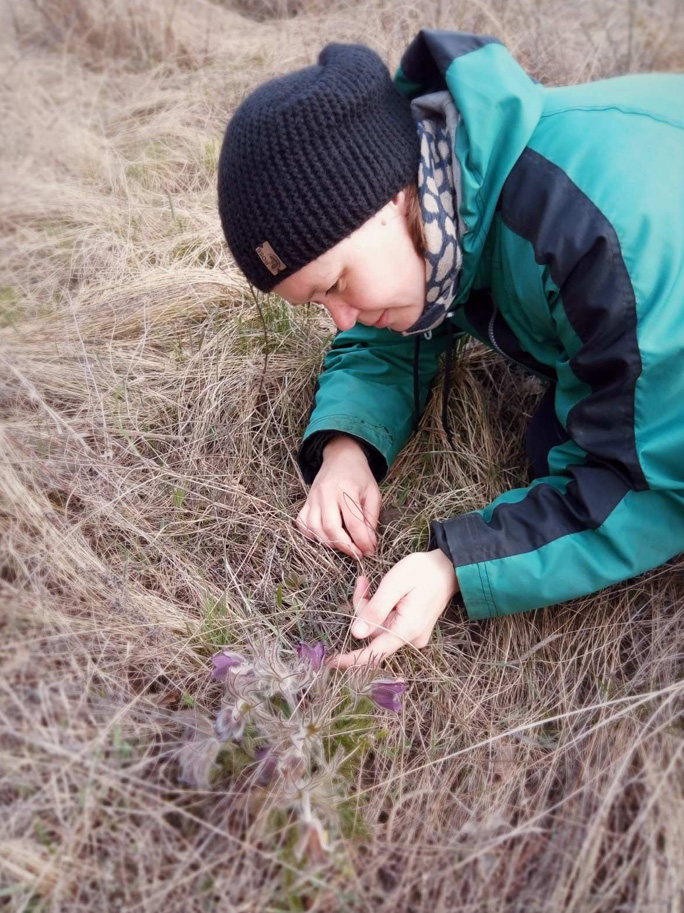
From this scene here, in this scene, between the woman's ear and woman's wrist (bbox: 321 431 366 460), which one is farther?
woman's wrist (bbox: 321 431 366 460)

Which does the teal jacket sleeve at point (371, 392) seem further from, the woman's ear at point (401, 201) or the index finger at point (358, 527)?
the woman's ear at point (401, 201)

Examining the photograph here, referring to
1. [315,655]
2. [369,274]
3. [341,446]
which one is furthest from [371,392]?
[315,655]

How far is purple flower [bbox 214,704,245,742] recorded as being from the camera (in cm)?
108

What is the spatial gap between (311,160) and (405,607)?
30.5 inches

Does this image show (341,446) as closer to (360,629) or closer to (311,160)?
(360,629)

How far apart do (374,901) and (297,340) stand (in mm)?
1340

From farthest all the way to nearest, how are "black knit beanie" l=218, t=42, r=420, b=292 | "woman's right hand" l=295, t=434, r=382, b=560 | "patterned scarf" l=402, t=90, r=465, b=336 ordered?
"woman's right hand" l=295, t=434, r=382, b=560, "patterned scarf" l=402, t=90, r=465, b=336, "black knit beanie" l=218, t=42, r=420, b=292

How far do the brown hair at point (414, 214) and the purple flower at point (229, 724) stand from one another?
834 millimetres

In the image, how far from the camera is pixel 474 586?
1.37 meters

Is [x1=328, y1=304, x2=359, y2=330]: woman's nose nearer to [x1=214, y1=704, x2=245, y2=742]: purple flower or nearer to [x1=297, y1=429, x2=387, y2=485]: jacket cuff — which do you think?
[x1=297, y1=429, x2=387, y2=485]: jacket cuff

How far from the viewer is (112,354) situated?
1892mm

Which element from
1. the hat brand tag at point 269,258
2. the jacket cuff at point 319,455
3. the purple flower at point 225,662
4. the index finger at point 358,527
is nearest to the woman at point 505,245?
the hat brand tag at point 269,258

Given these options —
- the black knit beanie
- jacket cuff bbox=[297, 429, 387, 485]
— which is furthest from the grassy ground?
the black knit beanie

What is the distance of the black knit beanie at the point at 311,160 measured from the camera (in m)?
1.20
